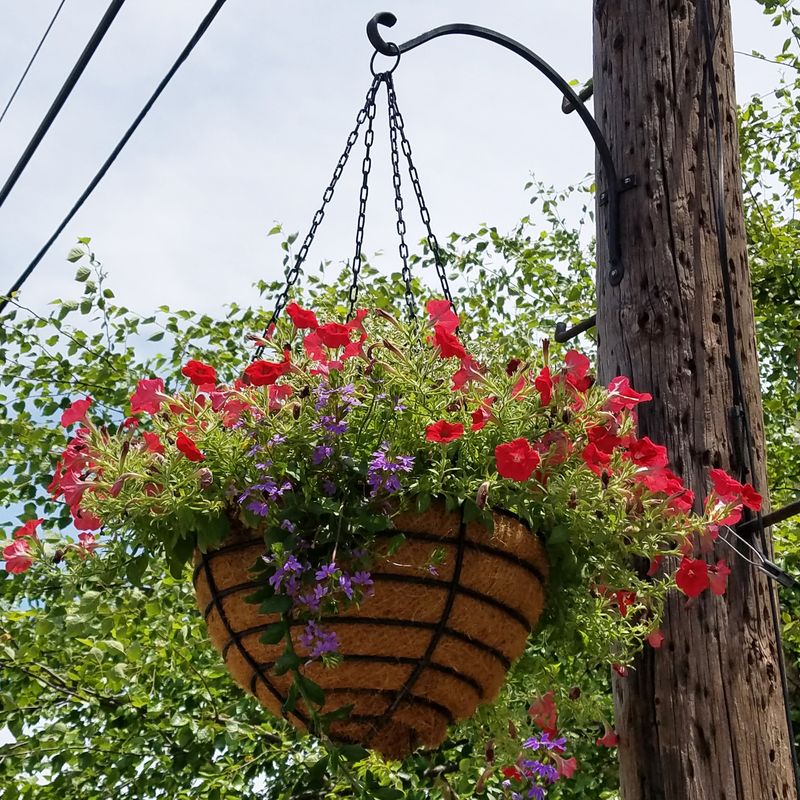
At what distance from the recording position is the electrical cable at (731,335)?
2.29m

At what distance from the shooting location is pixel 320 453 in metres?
1.73

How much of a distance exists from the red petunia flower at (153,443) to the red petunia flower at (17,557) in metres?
0.36

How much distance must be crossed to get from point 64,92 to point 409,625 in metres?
2.04

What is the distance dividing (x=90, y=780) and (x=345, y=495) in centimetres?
384

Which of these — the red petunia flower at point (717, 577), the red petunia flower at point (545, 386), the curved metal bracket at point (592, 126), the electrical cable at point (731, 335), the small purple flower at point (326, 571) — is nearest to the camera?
the small purple flower at point (326, 571)

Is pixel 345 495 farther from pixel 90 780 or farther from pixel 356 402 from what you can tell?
pixel 90 780

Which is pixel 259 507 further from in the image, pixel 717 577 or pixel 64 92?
pixel 64 92

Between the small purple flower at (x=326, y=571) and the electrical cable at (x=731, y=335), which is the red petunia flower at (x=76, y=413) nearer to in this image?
the small purple flower at (x=326, y=571)

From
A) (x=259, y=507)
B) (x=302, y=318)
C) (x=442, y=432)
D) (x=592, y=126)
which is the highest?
(x=592, y=126)

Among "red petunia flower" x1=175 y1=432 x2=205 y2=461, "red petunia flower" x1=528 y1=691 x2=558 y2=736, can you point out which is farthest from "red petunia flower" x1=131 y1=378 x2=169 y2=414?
"red petunia flower" x1=528 y1=691 x2=558 y2=736

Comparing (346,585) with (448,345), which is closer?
(346,585)

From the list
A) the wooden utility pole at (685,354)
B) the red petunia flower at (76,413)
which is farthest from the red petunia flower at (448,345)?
the wooden utility pole at (685,354)

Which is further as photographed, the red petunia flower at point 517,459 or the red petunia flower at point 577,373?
the red petunia flower at point 577,373

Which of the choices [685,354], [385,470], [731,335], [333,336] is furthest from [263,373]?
[731,335]
